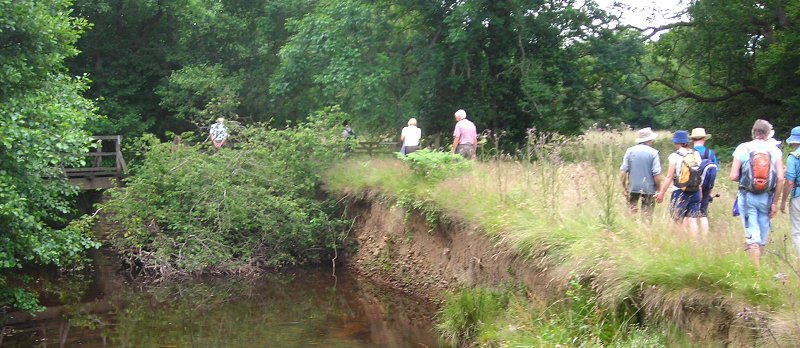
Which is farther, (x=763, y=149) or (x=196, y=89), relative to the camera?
(x=196, y=89)

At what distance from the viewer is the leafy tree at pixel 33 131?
10359 mm

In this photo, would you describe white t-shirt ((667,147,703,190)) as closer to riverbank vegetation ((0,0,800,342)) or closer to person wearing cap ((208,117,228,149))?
riverbank vegetation ((0,0,800,342))

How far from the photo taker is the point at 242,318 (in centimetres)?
1311

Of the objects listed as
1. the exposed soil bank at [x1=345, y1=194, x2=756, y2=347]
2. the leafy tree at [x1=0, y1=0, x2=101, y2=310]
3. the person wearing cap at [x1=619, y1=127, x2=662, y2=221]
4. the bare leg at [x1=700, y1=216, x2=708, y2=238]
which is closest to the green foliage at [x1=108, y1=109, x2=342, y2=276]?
the exposed soil bank at [x1=345, y1=194, x2=756, y2=347]

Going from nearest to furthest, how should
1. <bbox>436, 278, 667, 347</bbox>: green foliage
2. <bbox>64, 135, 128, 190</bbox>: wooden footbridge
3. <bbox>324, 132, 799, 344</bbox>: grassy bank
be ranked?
<bbox>324, 132, 799, 344</bbox>: grassy bank
<bbox>436, 278, 667, 347</bbox>: green foliage
<bbox>64, 135, 128, 190</bbox>: wooden footbridge

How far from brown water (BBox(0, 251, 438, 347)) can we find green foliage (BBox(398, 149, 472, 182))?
2.21 m

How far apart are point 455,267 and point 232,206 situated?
18.3ft

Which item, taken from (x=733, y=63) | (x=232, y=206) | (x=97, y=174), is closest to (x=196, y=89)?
(x=97, y=174)

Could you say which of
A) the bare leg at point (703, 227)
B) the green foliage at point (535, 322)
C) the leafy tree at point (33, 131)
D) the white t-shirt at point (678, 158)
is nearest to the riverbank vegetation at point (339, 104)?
the leafy tree at point (33, 131)

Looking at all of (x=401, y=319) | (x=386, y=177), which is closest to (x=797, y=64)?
(x=386, y=177)

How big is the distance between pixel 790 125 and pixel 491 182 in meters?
10.9

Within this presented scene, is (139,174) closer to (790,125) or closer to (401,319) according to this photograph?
(401,319)

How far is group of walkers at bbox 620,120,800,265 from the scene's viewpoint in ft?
A: 26.2

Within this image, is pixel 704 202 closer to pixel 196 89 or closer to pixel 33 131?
pixel 33 131
